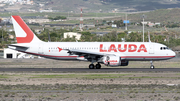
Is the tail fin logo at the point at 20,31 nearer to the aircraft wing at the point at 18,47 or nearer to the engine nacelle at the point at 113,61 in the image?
the aircraft wing at the point at 18,47

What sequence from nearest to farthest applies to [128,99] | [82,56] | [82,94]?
[128,99], [82,94], [82,56]

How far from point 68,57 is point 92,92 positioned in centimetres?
2461

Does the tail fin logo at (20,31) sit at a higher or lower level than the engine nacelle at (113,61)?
higher

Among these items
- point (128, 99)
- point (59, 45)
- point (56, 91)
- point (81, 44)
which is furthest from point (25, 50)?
A: point (128, 99)

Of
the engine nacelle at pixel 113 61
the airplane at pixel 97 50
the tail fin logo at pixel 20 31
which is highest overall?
the tail fin logo at pixel 20 31

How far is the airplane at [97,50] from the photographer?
48.2 meters

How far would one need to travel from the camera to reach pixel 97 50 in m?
49.5

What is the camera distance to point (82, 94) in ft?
81.4

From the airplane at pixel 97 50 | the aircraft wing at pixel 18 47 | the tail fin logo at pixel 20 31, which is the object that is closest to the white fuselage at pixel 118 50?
the airplane at pixel 97 50

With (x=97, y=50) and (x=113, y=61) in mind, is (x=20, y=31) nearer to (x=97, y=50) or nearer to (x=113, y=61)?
(x=97, y=50)

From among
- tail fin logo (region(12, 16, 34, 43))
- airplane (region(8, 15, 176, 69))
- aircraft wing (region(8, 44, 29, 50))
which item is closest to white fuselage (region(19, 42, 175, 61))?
airplane (region(8, 15, 176, 69))

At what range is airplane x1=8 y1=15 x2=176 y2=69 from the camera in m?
48.2

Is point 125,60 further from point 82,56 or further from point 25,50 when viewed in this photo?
point 25,50

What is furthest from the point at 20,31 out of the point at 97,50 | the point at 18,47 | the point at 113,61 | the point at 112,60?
the point at 113,61
